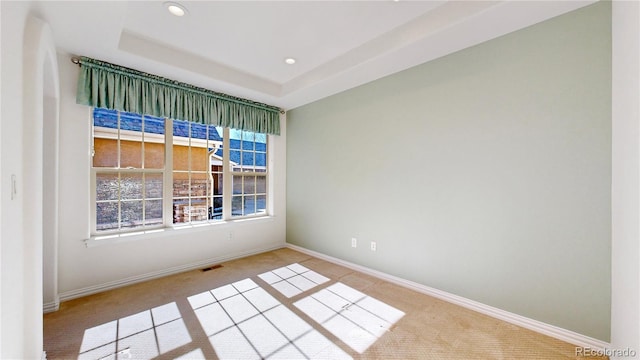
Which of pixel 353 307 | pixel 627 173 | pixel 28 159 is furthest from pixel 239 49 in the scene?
pixel 627 173

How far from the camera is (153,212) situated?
3.14 meters

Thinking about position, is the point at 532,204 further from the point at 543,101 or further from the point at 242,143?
the point at 242,143

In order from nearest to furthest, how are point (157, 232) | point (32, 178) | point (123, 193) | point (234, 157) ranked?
point (32, 178) → point (123, 193) → point (157, 232) → point (234, 157)

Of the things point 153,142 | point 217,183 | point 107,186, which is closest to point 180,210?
point 217,183

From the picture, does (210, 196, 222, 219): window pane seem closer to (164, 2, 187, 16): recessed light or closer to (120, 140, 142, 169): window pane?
(120, 140, 142, 169): window pane

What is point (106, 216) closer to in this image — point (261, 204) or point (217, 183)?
point (217, 183)

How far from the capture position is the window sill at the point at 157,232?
2.64 metres

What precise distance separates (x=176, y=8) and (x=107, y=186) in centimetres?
209

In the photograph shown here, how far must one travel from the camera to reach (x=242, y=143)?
403 cm

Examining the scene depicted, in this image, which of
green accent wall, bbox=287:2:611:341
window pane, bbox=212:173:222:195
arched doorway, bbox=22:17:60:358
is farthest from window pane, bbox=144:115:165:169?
green accent wall, bbox=287:2:611:341

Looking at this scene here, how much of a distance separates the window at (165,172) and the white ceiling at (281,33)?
2.36 ft

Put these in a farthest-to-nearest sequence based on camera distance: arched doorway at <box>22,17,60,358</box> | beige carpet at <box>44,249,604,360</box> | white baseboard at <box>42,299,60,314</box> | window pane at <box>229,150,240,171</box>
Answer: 1. window pane at <box>229,150,240,171</box>
2. white baseboard at <box>42,299,60,314</box>
3. beige carpet at <box>44,249,604,360</box>
4. arched doorway at <box>22,17,60,358</box>

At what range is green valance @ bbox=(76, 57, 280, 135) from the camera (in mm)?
2525
